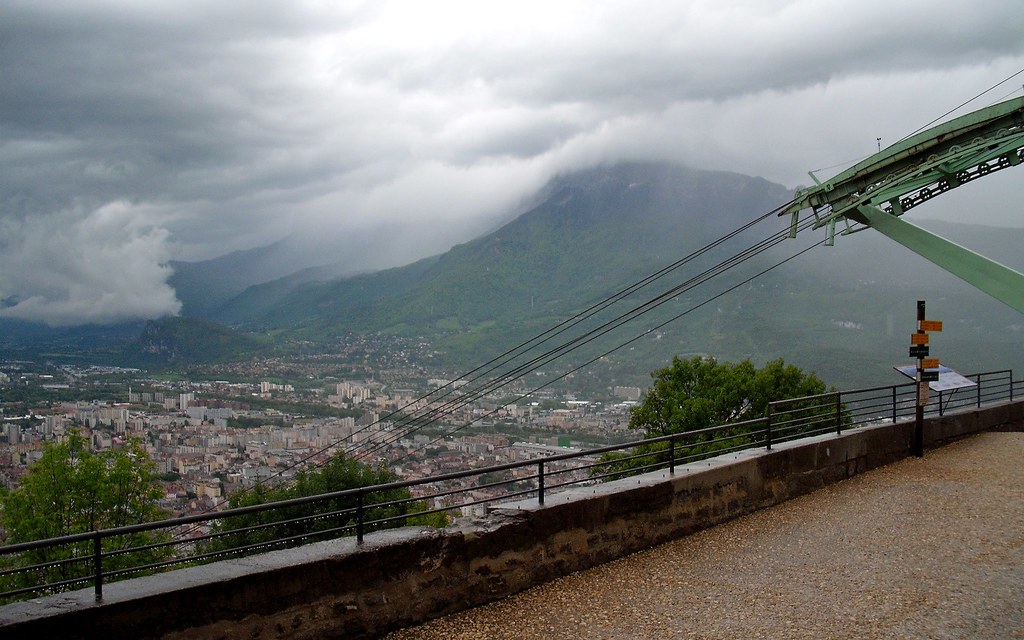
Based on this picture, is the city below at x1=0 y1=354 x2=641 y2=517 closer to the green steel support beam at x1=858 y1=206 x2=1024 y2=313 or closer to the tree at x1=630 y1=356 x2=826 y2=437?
the tree at x1=630 y1=356 x2=826 y2=437

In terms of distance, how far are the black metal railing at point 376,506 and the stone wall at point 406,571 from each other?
0.16 metres

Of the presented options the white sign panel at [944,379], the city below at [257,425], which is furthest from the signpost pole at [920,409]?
the city below at [257,425]

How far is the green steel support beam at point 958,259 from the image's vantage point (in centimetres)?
1523

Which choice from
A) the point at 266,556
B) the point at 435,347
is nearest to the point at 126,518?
the point at 266,556

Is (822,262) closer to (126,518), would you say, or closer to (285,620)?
(126,518)

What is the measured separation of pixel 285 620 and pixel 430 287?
16339cm

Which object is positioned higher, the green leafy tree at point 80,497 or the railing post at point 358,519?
the railing post at point 358,519

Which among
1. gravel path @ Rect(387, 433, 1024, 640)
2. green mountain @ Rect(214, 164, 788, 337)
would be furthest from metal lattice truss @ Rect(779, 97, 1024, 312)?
green mountain @ Rect(214, 164, 788, 337)

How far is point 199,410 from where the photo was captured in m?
51.6

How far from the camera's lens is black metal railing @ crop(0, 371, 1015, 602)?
4.55 m

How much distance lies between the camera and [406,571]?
589cm

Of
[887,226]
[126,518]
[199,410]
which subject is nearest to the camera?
[887,226]

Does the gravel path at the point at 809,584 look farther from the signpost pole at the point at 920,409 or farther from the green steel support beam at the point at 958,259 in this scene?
the green steel support beam at the point at 958,259

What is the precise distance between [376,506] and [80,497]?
21606mm
